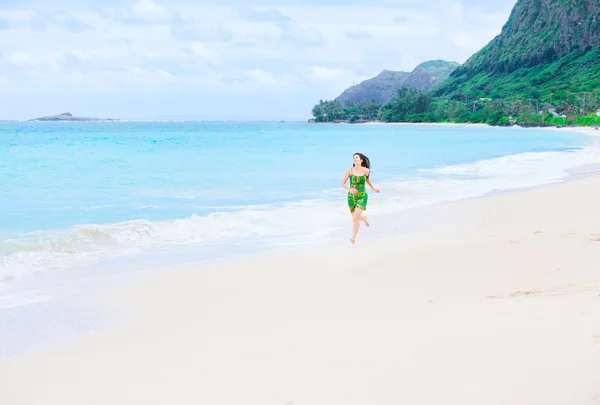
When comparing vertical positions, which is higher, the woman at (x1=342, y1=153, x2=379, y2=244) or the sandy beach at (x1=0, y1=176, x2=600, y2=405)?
the woman at (x1=342, y1=153, x2=379, y2=244)

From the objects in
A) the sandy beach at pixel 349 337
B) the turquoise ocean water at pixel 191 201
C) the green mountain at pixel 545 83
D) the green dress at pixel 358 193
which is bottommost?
the turquoise ocean water at pixel 191 201

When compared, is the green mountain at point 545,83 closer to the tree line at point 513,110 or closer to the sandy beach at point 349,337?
the tree line at point 513,110

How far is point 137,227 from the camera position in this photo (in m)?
12.0

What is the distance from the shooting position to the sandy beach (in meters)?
4.13

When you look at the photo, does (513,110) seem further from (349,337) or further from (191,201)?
(349,337)

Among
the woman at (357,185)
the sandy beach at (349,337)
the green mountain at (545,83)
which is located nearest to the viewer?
the sandy beach at (349,337)

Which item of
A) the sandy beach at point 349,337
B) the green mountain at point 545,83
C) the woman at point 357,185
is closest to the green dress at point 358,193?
the woman at point 357,185

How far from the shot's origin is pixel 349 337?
17.0ft

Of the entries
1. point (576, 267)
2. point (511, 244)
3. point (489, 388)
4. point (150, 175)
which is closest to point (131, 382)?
point (489, 388)

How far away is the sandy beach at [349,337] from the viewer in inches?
163

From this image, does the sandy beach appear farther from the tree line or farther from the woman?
the tree line

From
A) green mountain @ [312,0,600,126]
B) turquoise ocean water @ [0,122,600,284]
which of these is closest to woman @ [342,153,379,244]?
turquoise ocean water @ [0,122,600,284]

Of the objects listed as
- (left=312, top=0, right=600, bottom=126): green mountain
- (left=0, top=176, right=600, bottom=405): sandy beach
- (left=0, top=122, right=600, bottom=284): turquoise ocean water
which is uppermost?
(left=312, top=0, right=600, bottom=126): green mountain

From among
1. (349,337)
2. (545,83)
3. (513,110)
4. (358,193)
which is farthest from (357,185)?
(545,83)
